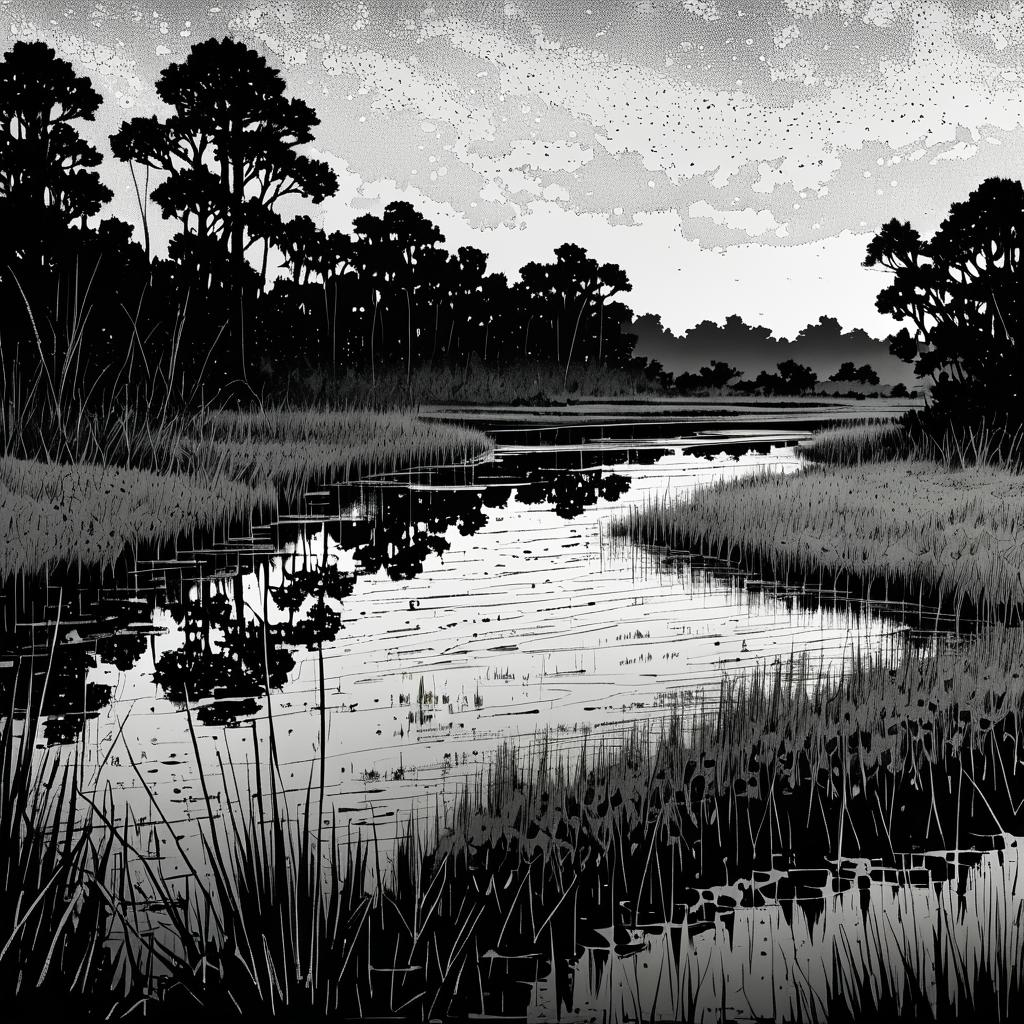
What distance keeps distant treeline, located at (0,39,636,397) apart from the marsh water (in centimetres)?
239

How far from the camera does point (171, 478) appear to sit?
13.9m

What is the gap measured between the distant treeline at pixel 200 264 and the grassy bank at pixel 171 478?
0.95 metres

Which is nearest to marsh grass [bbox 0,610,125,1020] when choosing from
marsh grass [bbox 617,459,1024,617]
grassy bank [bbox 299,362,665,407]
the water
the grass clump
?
the grass clump

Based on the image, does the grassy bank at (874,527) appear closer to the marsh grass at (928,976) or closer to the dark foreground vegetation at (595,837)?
the dark foreground vegetation at (595,837)

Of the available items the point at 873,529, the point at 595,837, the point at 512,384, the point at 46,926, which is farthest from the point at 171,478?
the point at 512,384

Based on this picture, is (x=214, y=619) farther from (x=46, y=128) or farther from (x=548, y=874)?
(x=46, y=128)

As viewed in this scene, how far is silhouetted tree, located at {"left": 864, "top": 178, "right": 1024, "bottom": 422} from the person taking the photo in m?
20.6

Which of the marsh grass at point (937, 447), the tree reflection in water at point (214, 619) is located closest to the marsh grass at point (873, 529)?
the marsh grass at point (937, 447)

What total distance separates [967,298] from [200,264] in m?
15.5

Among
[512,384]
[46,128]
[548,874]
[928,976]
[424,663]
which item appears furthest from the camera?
[512,384]

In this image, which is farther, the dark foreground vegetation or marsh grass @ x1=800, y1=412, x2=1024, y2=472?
marsh grass @ x1=800, y1=412, x2=1024, y2=472

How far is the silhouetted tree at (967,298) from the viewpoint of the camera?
20578 mm

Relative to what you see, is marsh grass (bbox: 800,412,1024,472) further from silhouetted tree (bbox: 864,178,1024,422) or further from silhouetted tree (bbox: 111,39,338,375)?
silhouetted tree (bbox: 111,39,338,375)

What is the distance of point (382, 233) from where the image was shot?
173 ft
